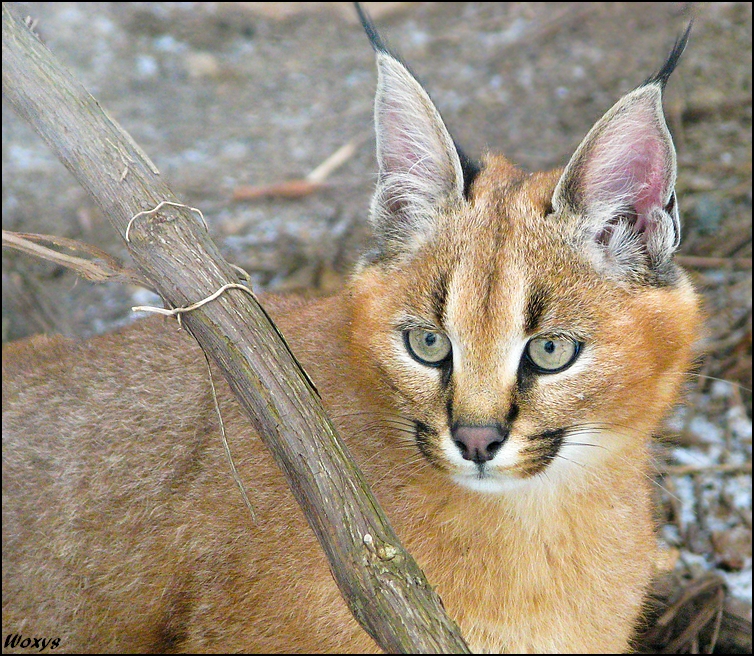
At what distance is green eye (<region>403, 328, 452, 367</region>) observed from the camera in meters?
2.90

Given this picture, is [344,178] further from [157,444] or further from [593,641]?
[593,641]

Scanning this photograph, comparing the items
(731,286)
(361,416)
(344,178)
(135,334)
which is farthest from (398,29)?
(361,416)

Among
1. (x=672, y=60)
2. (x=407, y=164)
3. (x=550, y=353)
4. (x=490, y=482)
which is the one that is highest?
(x=672, y=60)

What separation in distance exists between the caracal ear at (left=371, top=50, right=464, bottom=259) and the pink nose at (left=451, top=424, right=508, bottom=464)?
790 millimetres

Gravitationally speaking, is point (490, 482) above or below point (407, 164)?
below

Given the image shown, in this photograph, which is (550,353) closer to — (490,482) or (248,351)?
(490,482)

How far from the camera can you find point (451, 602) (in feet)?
11.1

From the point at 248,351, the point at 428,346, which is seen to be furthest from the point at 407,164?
the point at 248,351

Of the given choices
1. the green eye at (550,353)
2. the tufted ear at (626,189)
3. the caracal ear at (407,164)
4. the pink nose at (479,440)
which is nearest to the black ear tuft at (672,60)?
the tufted ear at (626,189)

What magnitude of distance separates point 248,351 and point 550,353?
963 mm

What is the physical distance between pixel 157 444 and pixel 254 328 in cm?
140

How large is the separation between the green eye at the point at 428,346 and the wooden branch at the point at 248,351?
470mm

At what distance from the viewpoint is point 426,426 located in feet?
9.48

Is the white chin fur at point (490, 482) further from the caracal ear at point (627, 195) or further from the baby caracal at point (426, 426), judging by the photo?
the caracal ear at point (627, 195)
